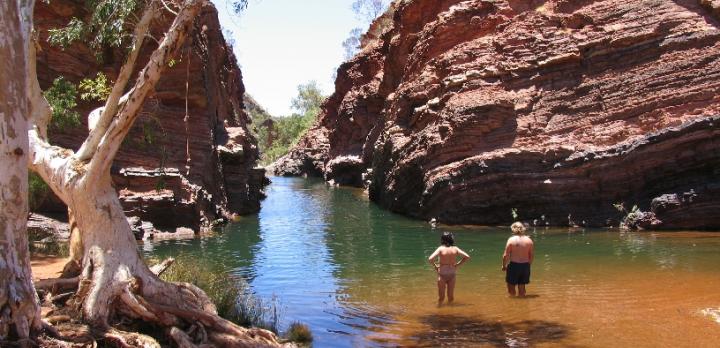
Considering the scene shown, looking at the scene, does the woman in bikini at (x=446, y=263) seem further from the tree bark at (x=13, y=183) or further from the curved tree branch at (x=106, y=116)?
the tree bark at (x=13, y=183)

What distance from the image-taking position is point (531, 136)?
26.2 m

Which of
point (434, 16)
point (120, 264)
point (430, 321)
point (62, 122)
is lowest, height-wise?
point (430, 321)

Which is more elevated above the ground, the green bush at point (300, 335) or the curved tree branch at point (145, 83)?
the curved tree branch at point (145, 83)

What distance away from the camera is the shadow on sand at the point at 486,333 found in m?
9.52

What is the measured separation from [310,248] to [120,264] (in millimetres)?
13210

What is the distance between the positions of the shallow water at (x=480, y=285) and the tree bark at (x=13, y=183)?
4383mm

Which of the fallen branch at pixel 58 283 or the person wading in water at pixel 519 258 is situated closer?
the fallen branch at pixel 58 283

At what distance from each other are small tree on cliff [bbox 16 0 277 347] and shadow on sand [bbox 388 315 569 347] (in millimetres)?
2728

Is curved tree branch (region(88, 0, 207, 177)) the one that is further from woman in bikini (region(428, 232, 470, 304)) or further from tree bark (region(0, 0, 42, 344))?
woman in bikini (region(428, 232, 470, 304))

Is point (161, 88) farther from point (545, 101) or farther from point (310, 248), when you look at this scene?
point (545, 101)

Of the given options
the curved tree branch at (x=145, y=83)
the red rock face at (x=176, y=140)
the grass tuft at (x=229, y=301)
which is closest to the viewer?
the curved tree branch at (x=145, y=83)

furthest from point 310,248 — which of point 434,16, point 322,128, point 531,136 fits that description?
point 322,128

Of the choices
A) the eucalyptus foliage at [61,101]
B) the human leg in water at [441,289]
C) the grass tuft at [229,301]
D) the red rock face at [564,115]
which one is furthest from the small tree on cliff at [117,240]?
the red rock face at [564,115]

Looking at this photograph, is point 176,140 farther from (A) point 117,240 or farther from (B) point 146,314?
(B) point 146,314
